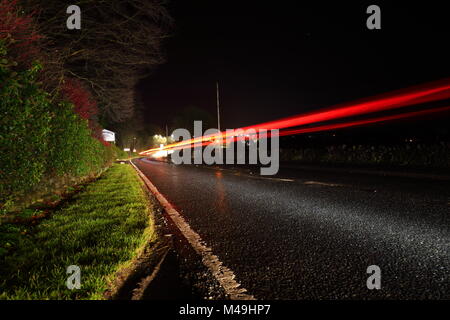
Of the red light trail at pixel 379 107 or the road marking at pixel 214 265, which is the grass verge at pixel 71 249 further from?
the red light trail at pixel 379 107

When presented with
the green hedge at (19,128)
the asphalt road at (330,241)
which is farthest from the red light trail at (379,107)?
the green hedge at (19,128)

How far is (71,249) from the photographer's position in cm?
311

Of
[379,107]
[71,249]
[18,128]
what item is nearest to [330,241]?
[71,249]

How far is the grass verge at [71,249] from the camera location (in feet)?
7.31

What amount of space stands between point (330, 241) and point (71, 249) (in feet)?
10.8

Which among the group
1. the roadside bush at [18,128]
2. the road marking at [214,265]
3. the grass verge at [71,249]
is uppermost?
the roadside bush at [18,128]

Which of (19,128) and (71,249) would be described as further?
(19,128)

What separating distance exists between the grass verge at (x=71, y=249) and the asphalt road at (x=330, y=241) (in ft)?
3.37

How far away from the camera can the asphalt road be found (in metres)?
2.24

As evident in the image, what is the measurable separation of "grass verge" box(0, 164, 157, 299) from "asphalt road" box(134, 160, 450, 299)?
1029mm
